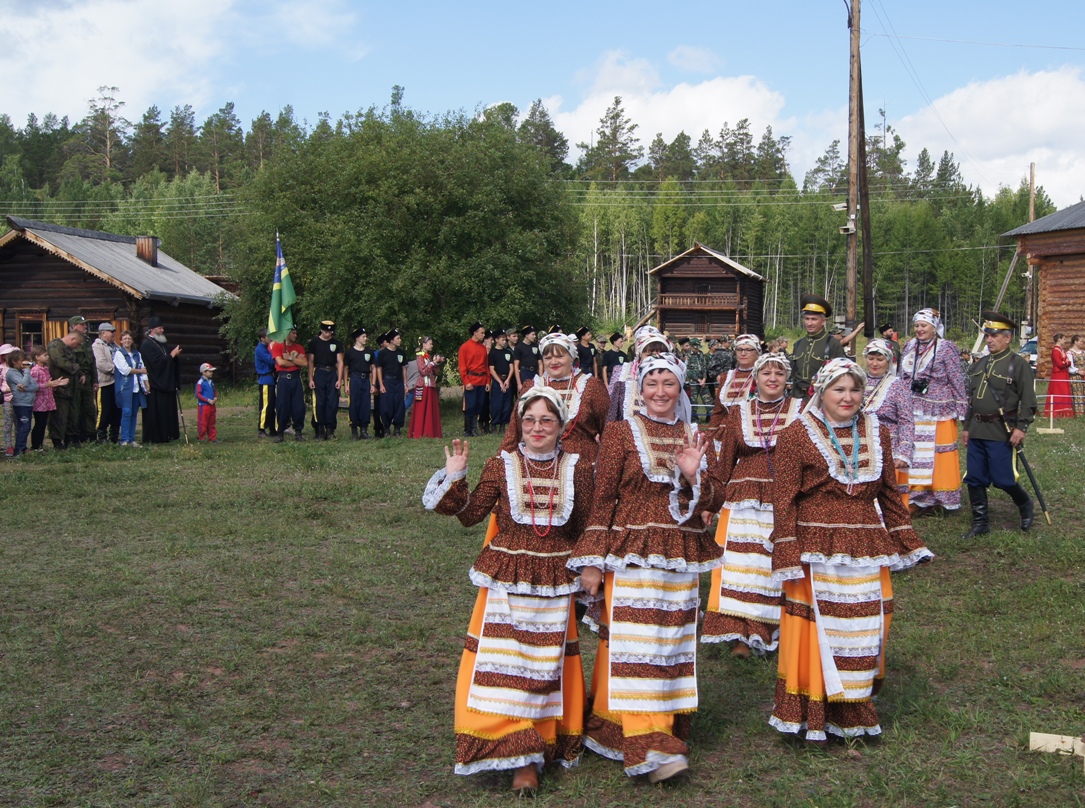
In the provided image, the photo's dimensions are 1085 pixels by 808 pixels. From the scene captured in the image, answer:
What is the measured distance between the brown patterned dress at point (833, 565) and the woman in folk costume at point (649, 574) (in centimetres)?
53

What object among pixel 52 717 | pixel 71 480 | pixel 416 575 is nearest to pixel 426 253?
pixel 71 480

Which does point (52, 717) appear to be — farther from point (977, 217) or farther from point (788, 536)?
point (977, 217)

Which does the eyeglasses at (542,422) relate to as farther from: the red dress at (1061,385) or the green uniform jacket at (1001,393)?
the red dress at (1061,385)

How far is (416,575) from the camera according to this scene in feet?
27.0

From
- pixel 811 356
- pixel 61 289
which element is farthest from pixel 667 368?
pixel 61 289

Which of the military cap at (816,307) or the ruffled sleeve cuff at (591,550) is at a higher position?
the military cap at (816,307)

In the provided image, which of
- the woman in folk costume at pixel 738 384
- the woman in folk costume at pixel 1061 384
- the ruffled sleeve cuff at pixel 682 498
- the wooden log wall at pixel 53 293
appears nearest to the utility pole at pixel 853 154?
the woman in folk costume at pixel 1061 384

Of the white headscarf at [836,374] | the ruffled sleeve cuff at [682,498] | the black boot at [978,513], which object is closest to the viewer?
the ruffled sleeve cuff at [682,498]

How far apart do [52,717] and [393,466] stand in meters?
8.68

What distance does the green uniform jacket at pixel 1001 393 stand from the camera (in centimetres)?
898

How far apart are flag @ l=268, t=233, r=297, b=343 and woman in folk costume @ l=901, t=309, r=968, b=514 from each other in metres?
11.0

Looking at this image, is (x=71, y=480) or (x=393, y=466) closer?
(x=71, y=480)

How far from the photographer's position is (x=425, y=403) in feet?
59.7

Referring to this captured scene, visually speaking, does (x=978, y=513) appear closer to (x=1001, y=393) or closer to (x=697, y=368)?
(x=1001, y=393)
